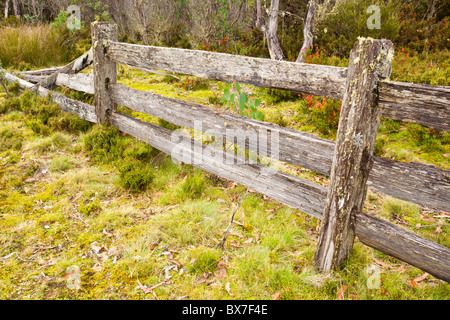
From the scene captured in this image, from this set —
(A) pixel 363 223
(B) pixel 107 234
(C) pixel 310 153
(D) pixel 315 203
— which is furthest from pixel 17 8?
(A) pixel 363 223

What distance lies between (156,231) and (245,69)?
1993mm

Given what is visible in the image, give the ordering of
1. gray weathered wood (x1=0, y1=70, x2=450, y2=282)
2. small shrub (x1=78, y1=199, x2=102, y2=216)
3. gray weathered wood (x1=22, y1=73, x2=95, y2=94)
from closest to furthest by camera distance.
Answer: gray weathered wood (x1=0, y1=70, x2=450, y2=282), small shrub (x1=78, y1=199, x2=102, y2=216), gray weathered wood (x1=22, y1=73, x2=95, y2=94)

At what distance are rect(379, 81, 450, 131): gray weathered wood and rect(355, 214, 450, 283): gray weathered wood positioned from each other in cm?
88

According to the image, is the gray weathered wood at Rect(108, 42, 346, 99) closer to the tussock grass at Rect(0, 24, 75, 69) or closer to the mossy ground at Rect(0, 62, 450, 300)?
the mossy ground at Rect(0, 62, 450, 300)

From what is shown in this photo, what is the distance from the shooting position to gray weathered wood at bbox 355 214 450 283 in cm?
230

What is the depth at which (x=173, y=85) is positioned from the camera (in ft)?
26.8

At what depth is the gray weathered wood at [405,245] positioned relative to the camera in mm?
2299

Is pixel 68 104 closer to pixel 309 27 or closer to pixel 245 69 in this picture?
pixel 245 69

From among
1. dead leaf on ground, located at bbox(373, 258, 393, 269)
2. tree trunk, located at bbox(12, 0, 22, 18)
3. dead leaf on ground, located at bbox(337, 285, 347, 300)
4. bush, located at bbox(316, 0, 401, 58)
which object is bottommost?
dead leaf on ground, located at bbox(337, 285, 347, 300)

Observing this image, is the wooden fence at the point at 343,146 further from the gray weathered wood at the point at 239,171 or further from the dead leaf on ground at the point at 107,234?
the dead leaf on ground at the point at 107,234

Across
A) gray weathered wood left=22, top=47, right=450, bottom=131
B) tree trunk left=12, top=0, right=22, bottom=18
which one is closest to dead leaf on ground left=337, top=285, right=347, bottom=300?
gray weathered wood left=22, top=47, right=450, bottom=131

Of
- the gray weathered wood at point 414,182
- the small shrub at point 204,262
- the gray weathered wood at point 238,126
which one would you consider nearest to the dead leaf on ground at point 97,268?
the small shrub at point 204,262

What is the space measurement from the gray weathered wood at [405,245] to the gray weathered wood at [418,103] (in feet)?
2.88

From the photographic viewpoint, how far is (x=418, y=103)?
2139mm
